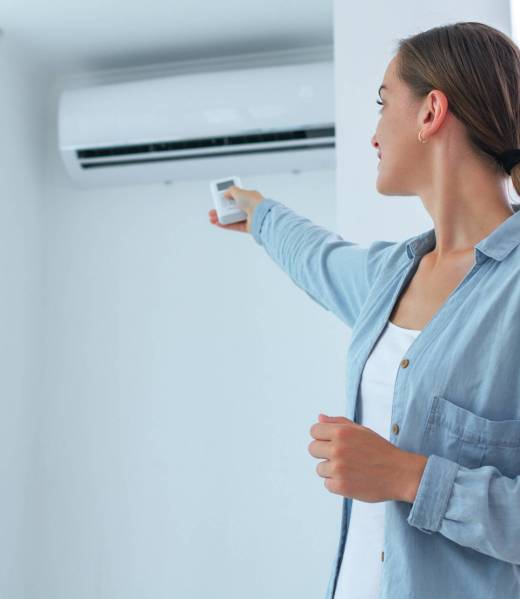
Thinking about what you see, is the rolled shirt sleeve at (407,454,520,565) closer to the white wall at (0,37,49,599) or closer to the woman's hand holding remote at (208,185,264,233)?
the woman's hand holding remote at (208,185,264,233)

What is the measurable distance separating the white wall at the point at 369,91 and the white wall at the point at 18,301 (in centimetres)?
112

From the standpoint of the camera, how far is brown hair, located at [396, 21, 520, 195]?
33.0 inches

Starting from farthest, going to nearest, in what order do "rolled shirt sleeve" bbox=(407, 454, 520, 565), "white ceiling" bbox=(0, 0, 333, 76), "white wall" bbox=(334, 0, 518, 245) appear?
"white ceiling" bbox=(0, 0, 333, 76) < "white wall" bbox=(334, 0, 518, 245) < "rolled shirt sleeve" bbox=(407, 454, 520, 565)

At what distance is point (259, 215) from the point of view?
1.30m

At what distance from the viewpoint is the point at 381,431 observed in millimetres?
855

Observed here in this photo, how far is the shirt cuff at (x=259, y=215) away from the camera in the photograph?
4.25 feet

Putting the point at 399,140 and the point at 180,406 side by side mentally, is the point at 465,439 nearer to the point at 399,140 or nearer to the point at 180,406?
the point at 399,140

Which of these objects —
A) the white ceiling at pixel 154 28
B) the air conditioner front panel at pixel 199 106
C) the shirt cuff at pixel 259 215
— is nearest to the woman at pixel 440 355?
the shirt cuff at pixel 259 215

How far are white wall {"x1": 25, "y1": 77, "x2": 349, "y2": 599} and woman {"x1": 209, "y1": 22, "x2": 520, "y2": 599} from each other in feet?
4.14

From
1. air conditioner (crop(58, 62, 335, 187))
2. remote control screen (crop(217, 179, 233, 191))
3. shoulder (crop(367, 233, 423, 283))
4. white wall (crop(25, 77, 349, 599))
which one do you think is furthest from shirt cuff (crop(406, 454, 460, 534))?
air conditioner (crop(58, 62, 335, 187))

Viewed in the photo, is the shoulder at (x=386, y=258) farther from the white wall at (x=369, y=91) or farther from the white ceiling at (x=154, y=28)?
the white ceiling at (x=154, y=28)

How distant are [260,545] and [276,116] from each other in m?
1.20

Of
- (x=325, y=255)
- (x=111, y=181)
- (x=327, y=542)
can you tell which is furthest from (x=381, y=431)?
(x=111, y=181)

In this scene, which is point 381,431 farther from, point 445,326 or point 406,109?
point 406,109
